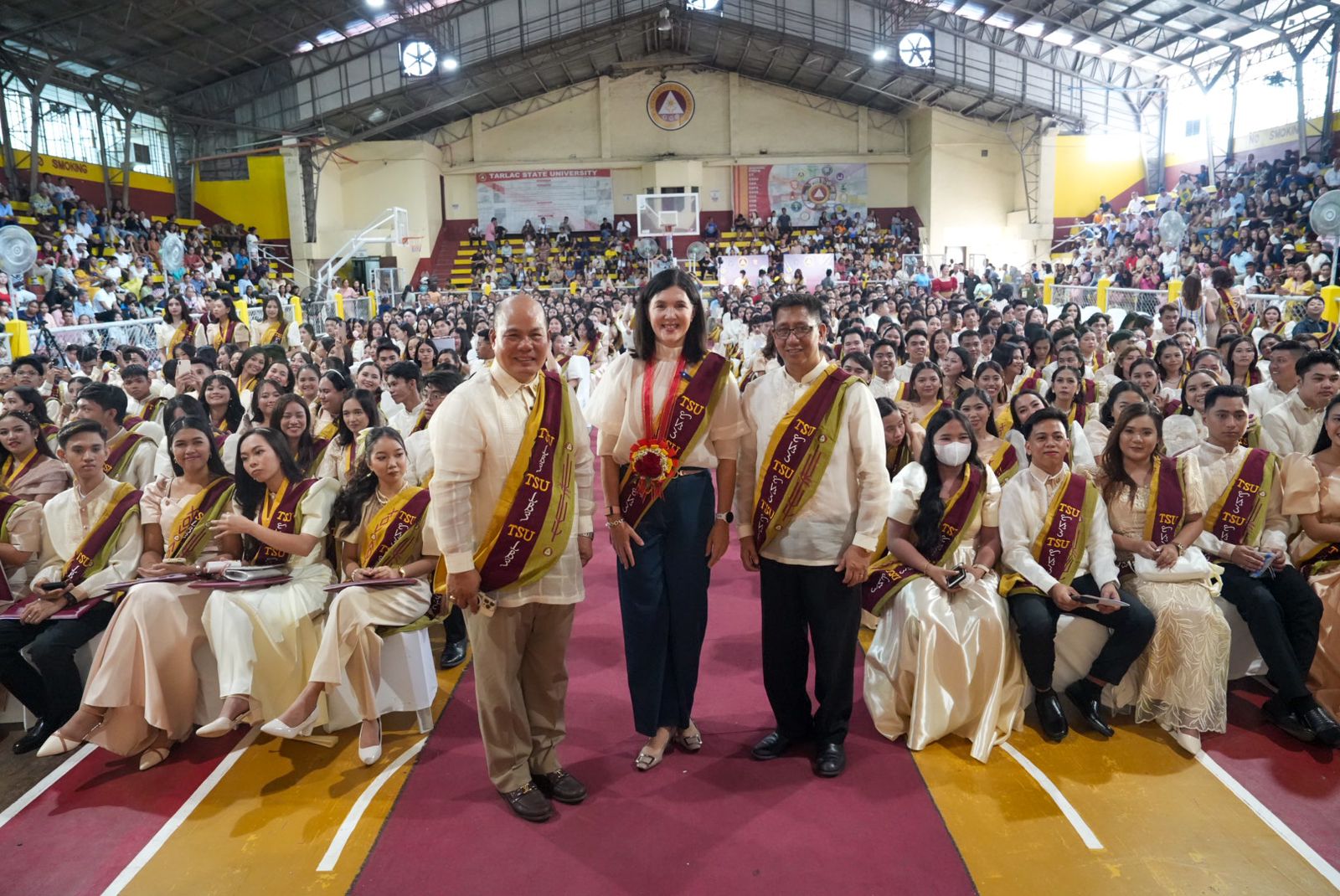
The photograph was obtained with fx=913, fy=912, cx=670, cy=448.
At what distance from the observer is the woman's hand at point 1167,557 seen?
11.3 ft

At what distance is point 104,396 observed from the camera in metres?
4.56

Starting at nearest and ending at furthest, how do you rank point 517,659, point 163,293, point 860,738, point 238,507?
point 517,659 < point 860,738 < point 238,507 < point 163,293

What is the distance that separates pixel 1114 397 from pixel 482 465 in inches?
126

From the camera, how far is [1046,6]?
58.4 ft

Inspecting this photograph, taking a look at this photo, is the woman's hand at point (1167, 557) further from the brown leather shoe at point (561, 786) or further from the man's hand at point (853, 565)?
the brown leather shoe at point (561, 786)

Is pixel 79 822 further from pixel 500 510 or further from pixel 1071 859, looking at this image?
pixel 1071 859

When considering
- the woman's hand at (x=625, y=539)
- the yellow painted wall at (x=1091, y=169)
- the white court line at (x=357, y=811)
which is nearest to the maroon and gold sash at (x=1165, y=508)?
the woman's hand at (x=625, y=539)

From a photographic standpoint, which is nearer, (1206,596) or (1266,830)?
(1266,830)

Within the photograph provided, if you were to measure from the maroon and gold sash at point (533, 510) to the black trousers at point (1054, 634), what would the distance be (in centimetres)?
174

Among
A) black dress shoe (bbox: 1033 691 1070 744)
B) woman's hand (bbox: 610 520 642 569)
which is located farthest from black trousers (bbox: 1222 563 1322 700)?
woman's hand (bbox: 610 520 642 569)

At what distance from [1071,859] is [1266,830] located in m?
0.65

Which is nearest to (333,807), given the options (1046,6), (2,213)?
(2,213)

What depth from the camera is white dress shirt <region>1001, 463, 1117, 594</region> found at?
346 centimetres

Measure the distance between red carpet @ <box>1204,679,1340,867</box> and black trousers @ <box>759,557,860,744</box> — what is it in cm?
136
